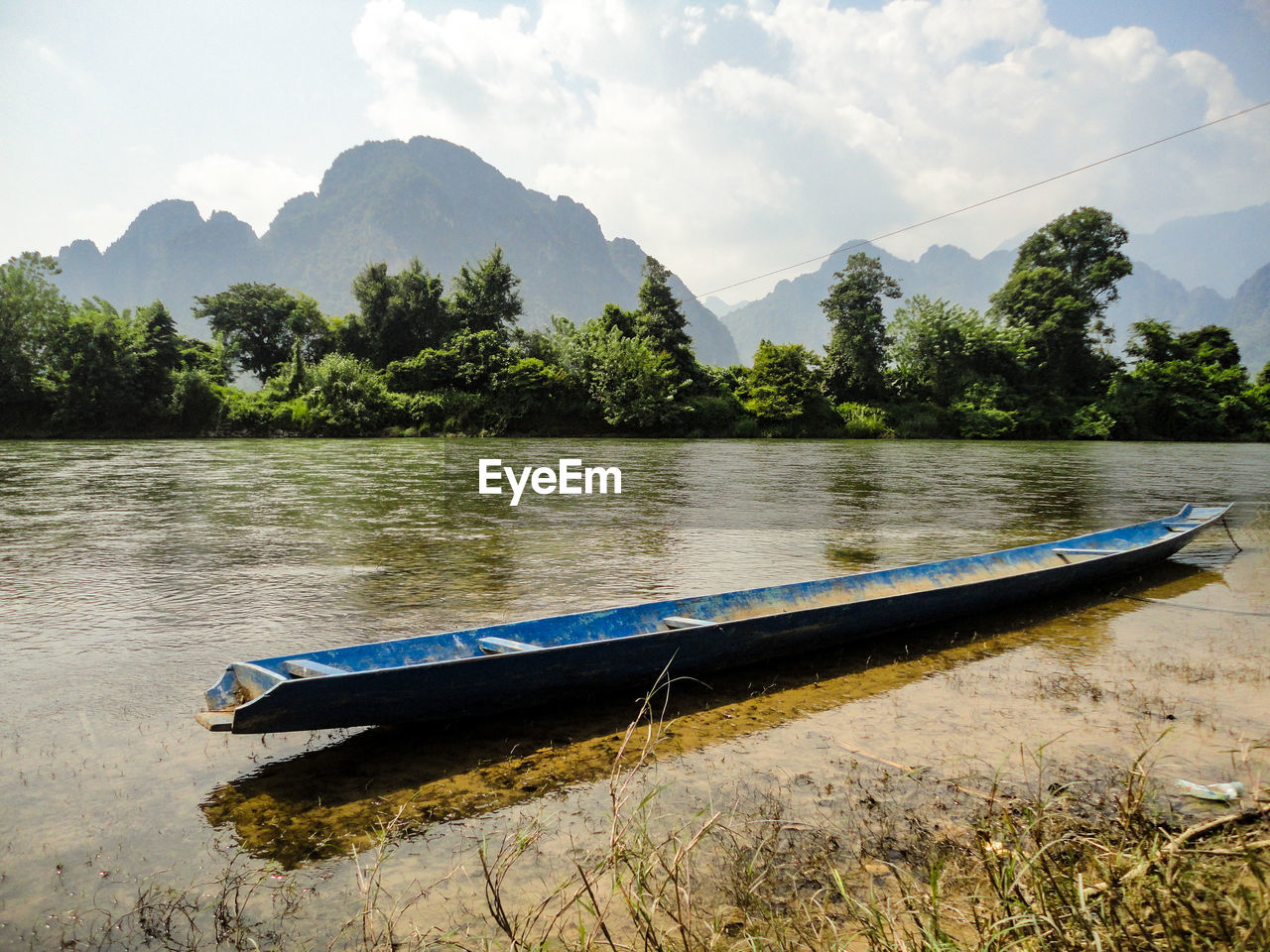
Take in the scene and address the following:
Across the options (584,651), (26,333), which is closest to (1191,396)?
(584,651)

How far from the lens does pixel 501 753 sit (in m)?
3.88

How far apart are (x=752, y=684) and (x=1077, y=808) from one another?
2.02 metres

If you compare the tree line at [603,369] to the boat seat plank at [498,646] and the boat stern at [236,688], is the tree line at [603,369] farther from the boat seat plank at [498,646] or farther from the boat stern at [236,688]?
the boat stern at [236,688]

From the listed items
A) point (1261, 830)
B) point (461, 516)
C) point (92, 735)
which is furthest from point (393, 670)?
point (461, 516)

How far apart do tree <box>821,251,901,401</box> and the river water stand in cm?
3502

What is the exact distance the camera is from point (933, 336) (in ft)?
159

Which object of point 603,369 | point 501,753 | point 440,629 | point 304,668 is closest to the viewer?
point 304,668

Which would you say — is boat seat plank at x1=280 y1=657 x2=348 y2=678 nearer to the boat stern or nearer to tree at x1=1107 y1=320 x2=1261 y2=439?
the boat stern

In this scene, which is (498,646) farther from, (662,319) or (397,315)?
(397,315)

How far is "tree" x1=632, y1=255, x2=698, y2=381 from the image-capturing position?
153ft

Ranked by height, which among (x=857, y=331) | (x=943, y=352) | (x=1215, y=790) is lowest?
(x=1215, y=790)

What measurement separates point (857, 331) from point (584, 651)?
47484mm

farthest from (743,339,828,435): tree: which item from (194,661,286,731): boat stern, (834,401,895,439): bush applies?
(194,661,286,731): boat stern

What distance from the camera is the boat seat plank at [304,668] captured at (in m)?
3.71
